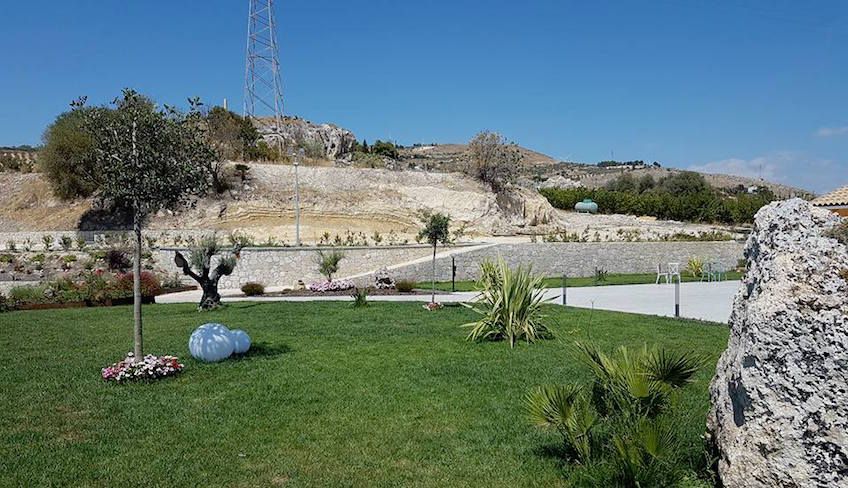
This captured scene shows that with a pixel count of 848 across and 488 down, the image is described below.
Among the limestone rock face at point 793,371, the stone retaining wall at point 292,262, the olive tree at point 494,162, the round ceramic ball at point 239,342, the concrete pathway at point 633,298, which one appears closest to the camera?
the limestone rock face at point 793,371

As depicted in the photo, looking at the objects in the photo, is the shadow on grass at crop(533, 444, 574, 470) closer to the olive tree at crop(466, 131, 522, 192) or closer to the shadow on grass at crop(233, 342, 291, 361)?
the shadow on grass at crop(233, 342, 291, 361)

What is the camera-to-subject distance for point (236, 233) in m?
34.4

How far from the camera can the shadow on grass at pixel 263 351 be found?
9922mm

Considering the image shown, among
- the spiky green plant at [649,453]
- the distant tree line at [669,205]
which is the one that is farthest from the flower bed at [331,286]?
the distant tree line at [669,205]

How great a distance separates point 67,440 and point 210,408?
1451 millimetres

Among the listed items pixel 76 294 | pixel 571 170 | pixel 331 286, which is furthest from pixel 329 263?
pixel 571 170

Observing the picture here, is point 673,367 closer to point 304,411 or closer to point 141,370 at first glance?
point 304,411

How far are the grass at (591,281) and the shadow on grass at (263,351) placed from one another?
40.7ft

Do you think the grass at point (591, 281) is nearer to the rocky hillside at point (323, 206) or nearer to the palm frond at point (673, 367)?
the rocky hillside at point (323, 206)

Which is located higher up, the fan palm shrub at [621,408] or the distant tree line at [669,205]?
the distant tree line at [669,205]

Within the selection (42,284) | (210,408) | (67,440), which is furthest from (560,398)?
(42,284)

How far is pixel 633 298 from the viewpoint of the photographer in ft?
63.0

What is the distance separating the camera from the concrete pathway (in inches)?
625

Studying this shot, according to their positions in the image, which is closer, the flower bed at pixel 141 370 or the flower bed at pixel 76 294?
the flower bed at pixel 141 370
